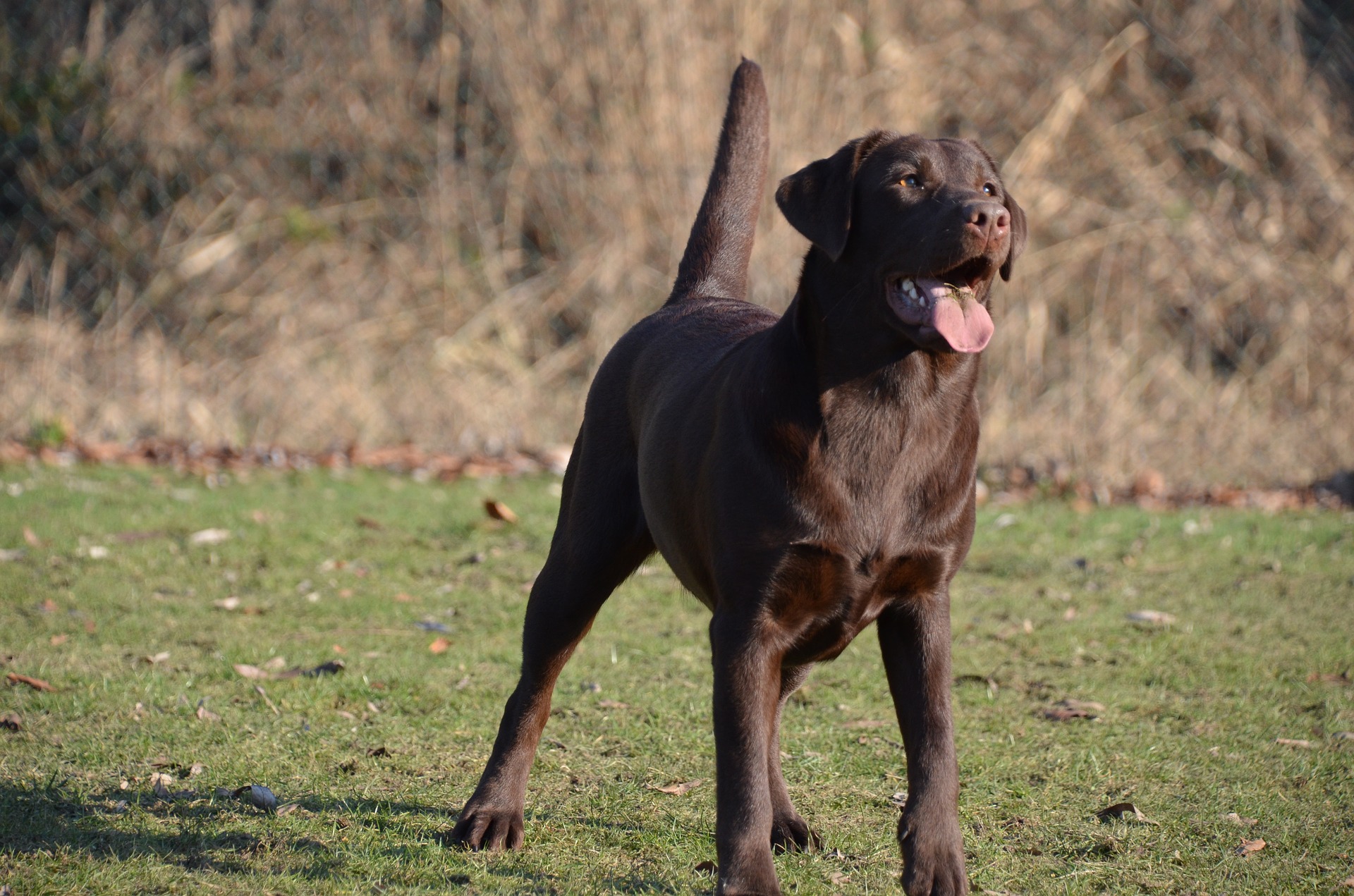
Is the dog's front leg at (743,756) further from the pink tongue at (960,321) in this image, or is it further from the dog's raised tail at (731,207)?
the dog's raised tail at (731,207)

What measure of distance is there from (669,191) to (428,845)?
19.3 ft

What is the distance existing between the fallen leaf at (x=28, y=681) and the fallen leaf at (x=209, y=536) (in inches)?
69.7

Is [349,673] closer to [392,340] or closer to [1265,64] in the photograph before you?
[392,340]

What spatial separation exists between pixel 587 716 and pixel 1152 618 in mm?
2215

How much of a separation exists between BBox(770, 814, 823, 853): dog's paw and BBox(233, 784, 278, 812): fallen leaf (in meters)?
1.10

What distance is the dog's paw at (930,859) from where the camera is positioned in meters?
2.48

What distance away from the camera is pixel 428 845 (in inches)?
111

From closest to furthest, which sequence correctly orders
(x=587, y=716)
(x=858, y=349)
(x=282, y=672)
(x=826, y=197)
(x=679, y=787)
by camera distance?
(x=858, y=349)
(x=826, y=197)
(x=679, y=787)
(x=587, y=716)
(x=282, y=672)

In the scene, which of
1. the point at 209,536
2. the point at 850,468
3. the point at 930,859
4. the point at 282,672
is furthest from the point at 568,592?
the point at 209,536

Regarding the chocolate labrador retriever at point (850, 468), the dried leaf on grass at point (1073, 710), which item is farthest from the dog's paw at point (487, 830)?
the dried leaf on grass at point (1073, 710)

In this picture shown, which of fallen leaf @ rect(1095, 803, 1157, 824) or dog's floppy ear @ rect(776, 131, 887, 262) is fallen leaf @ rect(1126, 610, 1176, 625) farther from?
dog's floppy ear @ rect(776, 131, 887, 262)

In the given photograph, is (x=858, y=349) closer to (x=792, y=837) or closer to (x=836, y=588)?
(x=836, y=588)

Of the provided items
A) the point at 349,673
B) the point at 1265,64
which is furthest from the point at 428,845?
the point at 1265,64

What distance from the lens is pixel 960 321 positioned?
2453 millimetres
